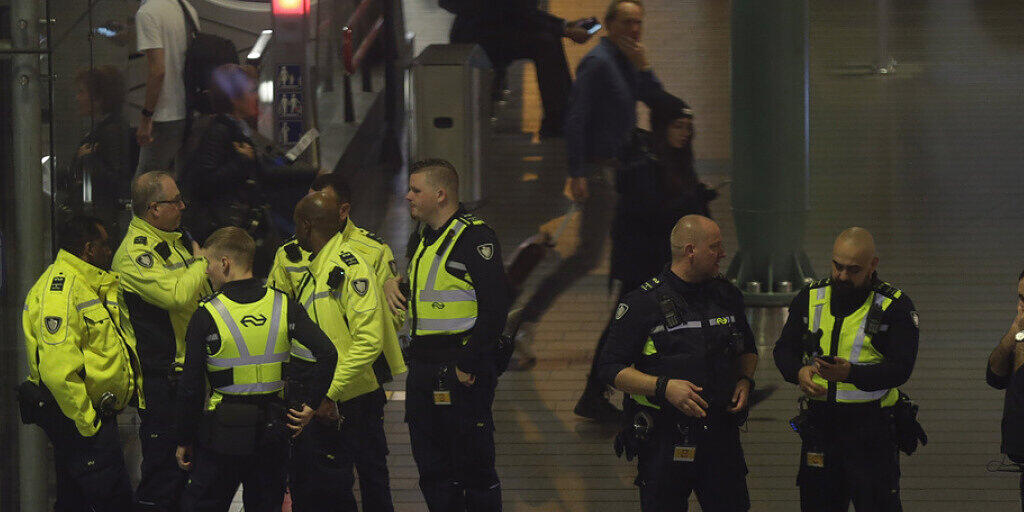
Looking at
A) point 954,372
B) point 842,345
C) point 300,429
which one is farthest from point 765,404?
point 300,429

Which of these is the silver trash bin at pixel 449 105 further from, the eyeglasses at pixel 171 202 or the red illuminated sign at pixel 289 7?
the eyeglasses at pixel 171 202

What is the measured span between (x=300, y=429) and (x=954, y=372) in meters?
4.60

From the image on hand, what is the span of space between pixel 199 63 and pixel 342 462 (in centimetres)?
402

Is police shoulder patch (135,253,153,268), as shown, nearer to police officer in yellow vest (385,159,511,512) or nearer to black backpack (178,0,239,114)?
police officer in yellow vest (385,159,511,512)

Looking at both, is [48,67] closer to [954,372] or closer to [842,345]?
[842,345]

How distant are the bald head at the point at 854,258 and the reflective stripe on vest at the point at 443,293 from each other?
152 centimetres

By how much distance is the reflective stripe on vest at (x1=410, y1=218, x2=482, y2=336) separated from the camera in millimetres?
6176

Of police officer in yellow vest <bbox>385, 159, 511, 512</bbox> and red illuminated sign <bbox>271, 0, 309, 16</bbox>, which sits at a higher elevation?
red illuminated sign <bbox>271, 0, 309, 16</bbox>

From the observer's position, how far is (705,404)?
561cm

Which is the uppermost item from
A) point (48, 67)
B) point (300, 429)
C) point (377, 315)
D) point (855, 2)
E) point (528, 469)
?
point (855, 2)

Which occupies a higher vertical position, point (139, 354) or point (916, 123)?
point (916, 123)

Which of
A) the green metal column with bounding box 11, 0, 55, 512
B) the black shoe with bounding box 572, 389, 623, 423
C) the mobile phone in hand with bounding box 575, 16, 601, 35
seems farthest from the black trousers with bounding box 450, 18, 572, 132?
the green metal column with bounding box 11, 0, 55, 512

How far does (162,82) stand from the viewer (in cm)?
935

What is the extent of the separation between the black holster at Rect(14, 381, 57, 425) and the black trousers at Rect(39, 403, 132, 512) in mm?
23
